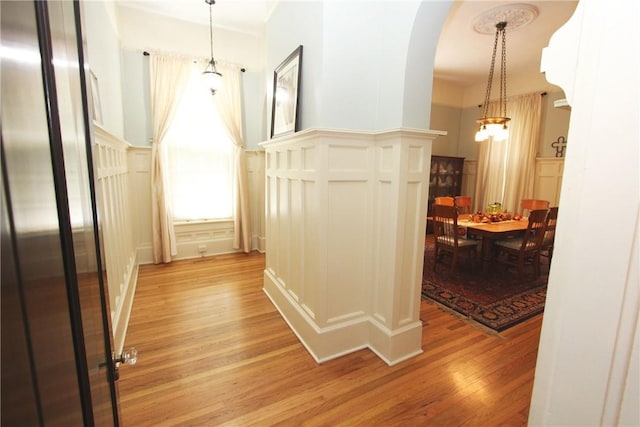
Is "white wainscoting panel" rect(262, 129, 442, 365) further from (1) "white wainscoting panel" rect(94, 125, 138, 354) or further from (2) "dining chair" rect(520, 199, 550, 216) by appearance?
(2) "dining chair" rect(520, 199, 550, 216)

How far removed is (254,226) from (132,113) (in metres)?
2.28

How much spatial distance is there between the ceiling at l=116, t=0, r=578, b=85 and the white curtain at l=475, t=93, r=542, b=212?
762mm

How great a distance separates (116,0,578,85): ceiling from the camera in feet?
10.8

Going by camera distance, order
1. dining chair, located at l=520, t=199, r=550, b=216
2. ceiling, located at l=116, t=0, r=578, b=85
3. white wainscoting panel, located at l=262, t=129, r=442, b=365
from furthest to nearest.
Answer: dining chair, located at l=520, t=199, r=550, b=216 < ceiling, located at l=116, t=0, r=578, b=85 < white wainscoting panel, located at l=262, t=129, r=442, b=365

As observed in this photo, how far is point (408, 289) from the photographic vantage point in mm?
2094

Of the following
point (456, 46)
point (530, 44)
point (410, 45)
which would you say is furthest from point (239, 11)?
point (530, 44)

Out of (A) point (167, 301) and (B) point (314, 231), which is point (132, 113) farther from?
(B) point (314, 231)

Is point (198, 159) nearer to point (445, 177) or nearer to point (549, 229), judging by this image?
point (549, 229)

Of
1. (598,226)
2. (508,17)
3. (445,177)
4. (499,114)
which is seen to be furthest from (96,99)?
(499,114)

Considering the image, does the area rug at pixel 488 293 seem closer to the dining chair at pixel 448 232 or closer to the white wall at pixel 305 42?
→ the dining chair at pixel 448 232

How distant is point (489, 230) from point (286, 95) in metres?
2.68

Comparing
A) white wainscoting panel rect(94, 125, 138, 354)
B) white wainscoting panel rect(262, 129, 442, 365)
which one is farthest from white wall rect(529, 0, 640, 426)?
white wainscoting panel rect(94, 125, 138, 354)

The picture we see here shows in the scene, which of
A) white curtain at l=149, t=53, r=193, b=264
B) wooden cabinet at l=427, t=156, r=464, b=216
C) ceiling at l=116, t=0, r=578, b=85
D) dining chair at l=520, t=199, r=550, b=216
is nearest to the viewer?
ceiling at l=116, t=0, r=578, b=85

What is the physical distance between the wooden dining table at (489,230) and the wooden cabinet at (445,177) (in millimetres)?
1996
